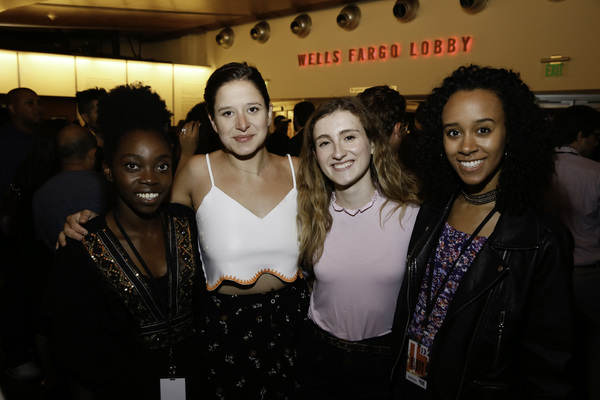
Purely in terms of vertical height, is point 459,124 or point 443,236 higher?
point 459,124

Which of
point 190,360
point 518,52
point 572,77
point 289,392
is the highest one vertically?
point 518,52

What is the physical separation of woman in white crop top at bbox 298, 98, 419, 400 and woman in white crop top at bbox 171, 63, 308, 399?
11 centimetres

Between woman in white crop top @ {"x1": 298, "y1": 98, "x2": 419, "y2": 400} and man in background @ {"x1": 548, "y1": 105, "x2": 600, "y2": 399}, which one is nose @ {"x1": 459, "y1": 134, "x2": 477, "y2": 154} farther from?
man in background @ {"x1": 548, "y1": 105, "x2": 600, "y2": 399}

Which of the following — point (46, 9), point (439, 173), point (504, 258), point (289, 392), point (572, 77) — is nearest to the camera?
point (504, 258)

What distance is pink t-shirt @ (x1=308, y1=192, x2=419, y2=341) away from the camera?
1830 millimetres

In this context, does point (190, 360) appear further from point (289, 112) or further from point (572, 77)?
point (289, 112)

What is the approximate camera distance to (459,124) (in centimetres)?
156

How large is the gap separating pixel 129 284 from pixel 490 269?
4.11ft

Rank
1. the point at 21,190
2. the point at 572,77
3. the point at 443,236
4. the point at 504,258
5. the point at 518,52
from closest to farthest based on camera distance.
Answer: the point at 504,258
the point at 443,236
the point at 21,190
the point at 572,77
the point at 518,52

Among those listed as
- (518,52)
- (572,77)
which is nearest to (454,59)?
(518,52)

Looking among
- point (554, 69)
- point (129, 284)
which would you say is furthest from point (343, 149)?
point (554, 69)

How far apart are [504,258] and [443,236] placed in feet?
0.90

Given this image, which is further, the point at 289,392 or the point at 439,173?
the point at 289,392

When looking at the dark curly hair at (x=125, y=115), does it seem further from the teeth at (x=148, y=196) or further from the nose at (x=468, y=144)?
the nose at (x=468, y=144)
